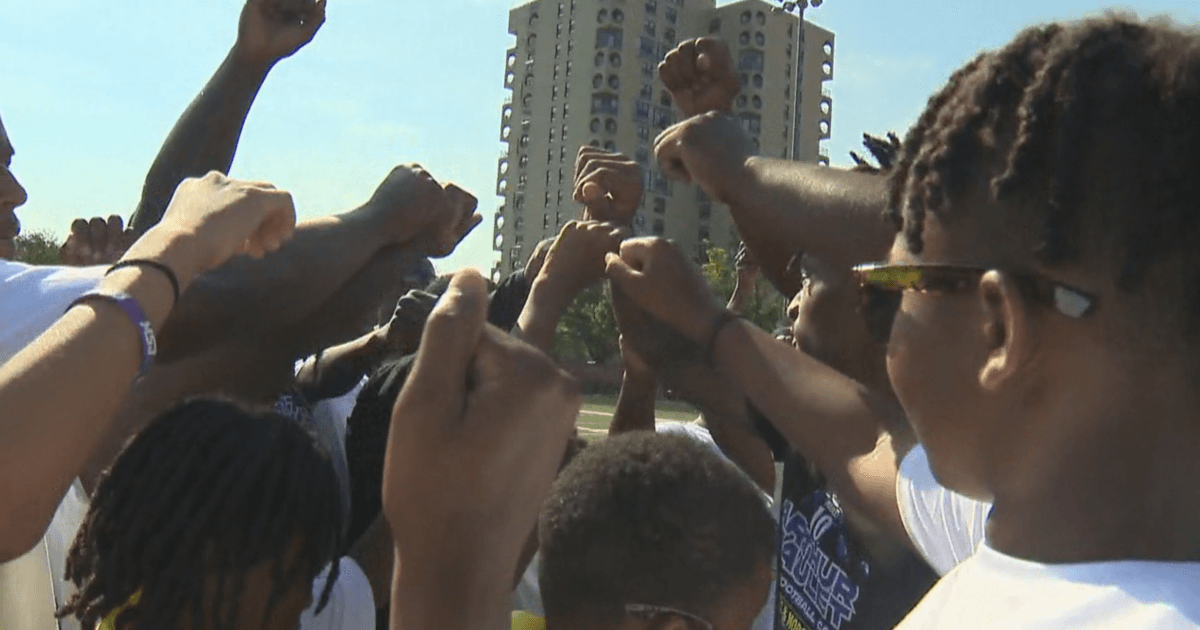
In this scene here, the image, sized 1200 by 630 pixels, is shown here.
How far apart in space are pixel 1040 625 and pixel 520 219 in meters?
81.4

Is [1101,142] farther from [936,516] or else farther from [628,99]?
[628,99]

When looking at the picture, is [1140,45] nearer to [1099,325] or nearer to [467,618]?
[1099,325]

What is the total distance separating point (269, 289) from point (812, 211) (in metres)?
1.08

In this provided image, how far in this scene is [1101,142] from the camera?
1.21 metres

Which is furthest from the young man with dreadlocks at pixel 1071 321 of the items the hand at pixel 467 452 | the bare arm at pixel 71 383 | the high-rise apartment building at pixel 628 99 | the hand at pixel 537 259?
the high-rise apartment building at pixel 628 99

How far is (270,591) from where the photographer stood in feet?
6.15

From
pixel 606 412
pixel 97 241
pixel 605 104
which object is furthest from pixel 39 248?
pixel 605 104

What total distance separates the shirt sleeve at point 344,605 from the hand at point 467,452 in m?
1.07

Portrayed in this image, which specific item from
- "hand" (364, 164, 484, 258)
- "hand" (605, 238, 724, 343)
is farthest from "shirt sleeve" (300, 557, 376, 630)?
"hand" (605, 238, 724, 343)

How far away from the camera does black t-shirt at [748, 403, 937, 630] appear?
247 centimetres

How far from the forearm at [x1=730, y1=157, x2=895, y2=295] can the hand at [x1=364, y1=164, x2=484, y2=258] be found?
2.14 ft

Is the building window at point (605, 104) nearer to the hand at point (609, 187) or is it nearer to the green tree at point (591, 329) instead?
the green tree at point (591, 329)

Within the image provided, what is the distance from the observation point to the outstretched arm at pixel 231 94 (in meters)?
2.96

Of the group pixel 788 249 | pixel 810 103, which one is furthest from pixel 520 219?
pixel 788 249
